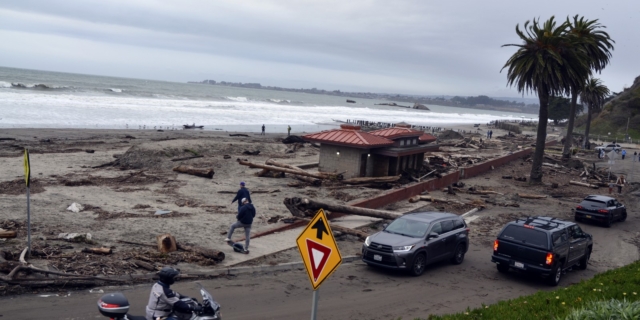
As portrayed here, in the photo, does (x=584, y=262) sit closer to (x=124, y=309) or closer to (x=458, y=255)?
(x=458, y=255)

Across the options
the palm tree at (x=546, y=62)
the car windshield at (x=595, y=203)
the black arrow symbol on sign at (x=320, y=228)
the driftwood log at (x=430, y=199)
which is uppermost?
the palm tree at (x=546, y=62)

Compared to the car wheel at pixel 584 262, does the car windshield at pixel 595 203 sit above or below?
above

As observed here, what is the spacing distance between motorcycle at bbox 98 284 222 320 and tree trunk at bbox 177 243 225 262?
253 inches

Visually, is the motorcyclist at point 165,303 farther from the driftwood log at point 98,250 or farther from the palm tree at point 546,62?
the palm tree at point 546,62

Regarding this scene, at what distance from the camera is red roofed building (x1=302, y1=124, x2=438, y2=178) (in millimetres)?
28844

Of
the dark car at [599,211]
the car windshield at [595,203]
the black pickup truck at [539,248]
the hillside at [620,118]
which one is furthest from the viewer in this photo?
the hillside at [620,118]

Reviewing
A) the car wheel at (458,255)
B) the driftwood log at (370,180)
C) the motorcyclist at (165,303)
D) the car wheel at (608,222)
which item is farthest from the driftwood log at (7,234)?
the car wheel at (608,222)

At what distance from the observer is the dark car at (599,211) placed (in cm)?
2447

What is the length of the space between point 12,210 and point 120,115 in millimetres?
59588

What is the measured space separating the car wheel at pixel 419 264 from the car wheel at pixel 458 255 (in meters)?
1.73

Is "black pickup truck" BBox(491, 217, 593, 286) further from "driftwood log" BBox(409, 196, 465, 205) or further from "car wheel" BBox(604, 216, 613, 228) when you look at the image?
"driftwood log" BBox(409, 196, 465, 205)

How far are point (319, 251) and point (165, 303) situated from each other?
8.11ft

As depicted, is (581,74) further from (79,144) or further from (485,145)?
(79,144)

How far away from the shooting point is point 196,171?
28.7 m
